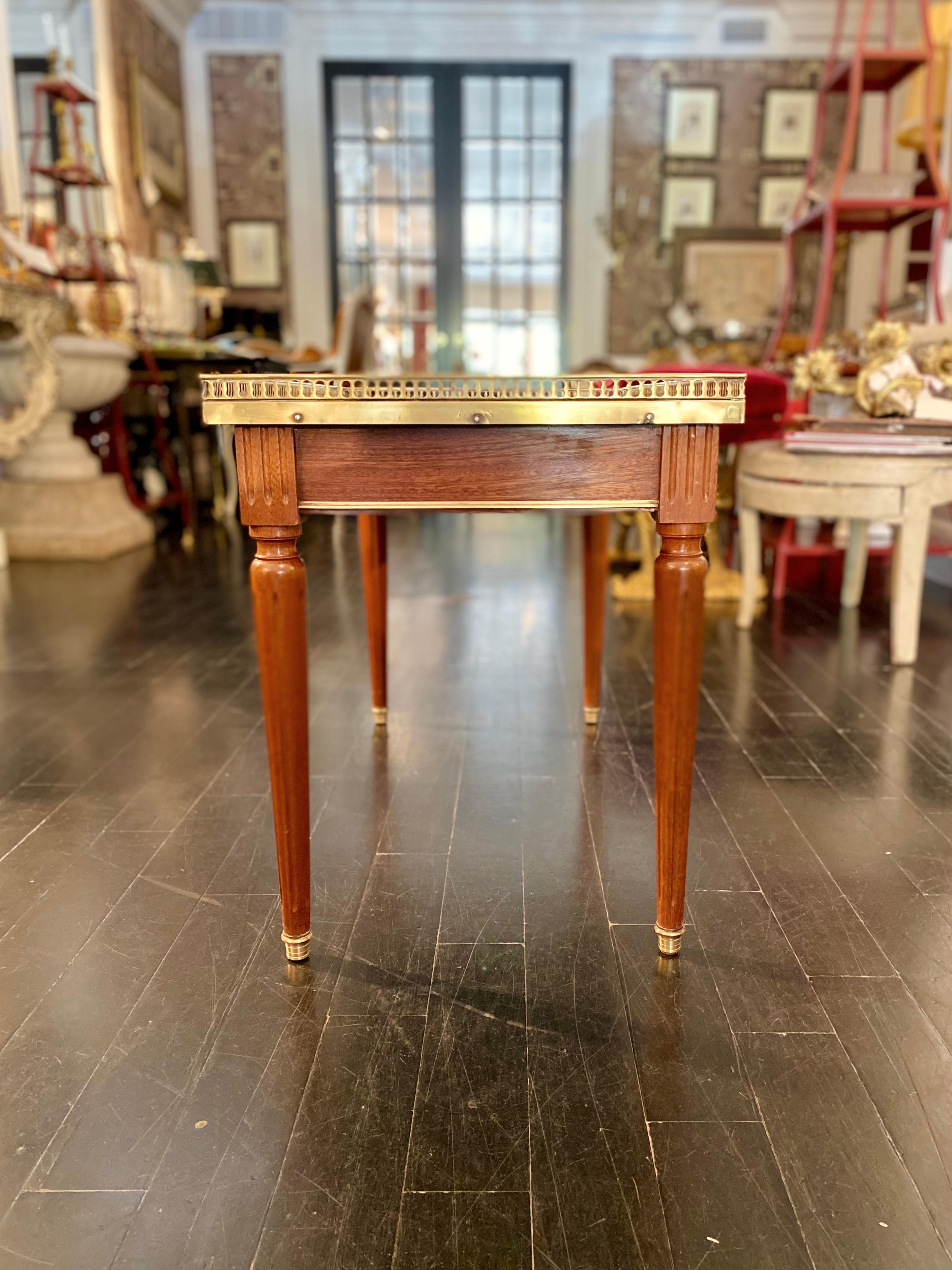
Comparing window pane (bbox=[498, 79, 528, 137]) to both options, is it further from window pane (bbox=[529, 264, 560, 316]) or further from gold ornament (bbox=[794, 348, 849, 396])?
gold ornament (bbox=[794, 348, 849, 396])

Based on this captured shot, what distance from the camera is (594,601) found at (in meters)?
1.93

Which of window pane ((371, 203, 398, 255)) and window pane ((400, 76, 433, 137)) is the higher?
window pane ((400, 76, 433, 137))

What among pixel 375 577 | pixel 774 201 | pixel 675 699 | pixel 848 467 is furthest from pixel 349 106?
pixel 675 699

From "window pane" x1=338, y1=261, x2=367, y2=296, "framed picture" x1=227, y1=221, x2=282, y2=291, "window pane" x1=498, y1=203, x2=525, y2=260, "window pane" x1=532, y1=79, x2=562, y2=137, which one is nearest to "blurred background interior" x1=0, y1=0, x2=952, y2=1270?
"framed picture" x1=227, y1=221, x2=282, y2=291

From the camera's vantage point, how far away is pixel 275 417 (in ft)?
3.43

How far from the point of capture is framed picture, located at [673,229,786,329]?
775cm

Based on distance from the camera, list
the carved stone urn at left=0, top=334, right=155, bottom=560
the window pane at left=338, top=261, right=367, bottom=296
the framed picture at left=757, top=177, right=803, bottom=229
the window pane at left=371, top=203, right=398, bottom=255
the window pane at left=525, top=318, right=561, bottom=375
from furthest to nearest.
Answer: the window pane at left=525, top=318, right=561, bottom=375 < the window pane at left=338, top=261, right=367, bottom=296 < the window pane at left=371, top=203, right=398, bottom=255 < the framed picture at left=757, top=177, right=803, bottom=229 < the carved stone urn at left=0, top=334, right=155, bottom=560

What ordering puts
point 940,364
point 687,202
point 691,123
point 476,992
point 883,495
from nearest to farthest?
point 476,992 → point 883,495 → point 940,364 → point 691,123 → point 687,202

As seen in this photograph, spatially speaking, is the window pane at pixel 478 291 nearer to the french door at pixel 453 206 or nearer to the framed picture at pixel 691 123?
the french door at pixel 453 206

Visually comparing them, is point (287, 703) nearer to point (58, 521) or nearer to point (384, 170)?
point (58, 521)

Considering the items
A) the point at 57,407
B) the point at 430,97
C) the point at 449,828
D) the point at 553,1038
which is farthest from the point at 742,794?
the point at 430,97

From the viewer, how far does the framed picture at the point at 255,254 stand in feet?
25.7

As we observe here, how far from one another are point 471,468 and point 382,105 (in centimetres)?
796

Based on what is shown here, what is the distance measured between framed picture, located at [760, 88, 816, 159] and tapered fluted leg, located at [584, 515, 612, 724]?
23.5 ft
